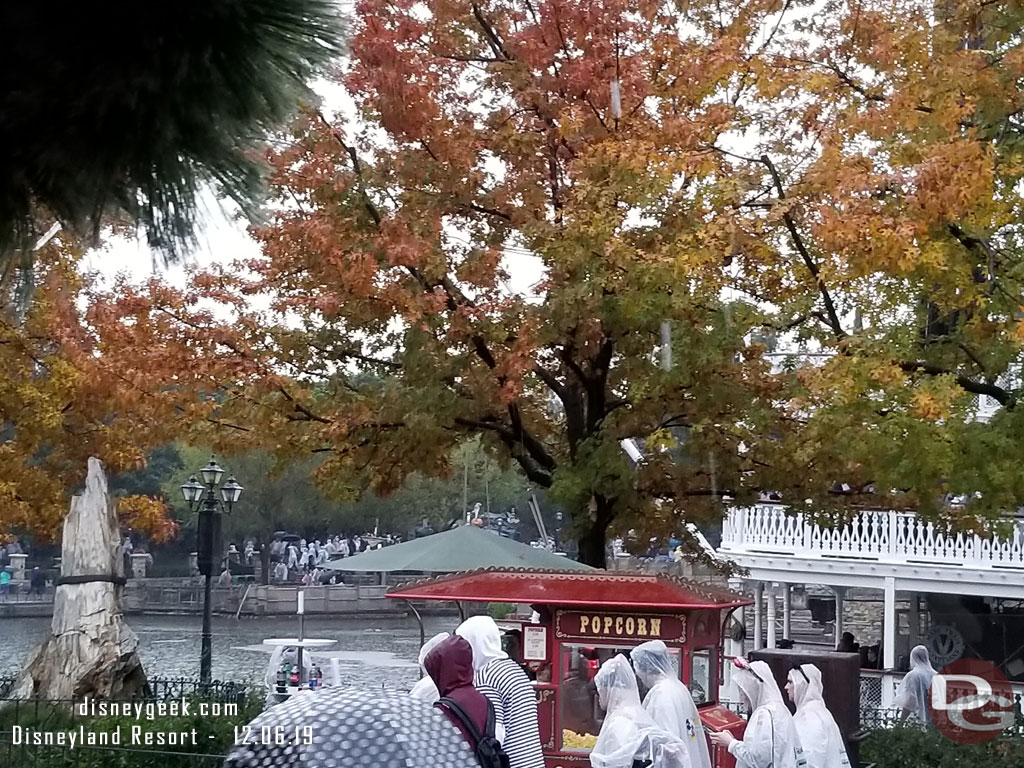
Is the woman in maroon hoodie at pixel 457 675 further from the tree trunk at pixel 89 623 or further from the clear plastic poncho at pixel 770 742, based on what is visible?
the tree trunk at pixel 89 623

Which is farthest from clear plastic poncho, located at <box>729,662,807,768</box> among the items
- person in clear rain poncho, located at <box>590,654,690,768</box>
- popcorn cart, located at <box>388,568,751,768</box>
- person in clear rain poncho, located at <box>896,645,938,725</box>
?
person in clear rain poncho, located at <box>896,645,938,725</box>

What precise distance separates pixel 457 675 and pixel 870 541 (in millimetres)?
16667

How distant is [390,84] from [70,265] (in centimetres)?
356

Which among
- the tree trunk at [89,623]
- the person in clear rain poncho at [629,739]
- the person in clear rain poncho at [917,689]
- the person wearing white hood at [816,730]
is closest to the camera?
the person in clear rain poncho at [629,739]

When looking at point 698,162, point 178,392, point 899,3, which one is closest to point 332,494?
point 178,392

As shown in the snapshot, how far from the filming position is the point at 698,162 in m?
10.5

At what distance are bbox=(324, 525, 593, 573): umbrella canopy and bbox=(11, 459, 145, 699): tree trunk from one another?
2.43 metres

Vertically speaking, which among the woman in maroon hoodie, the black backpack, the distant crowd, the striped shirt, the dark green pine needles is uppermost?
the dark green pine needles

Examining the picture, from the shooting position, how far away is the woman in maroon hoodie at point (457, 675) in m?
4.49

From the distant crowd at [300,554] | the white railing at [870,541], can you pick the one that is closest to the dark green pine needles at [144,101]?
the white railing at [870,541]

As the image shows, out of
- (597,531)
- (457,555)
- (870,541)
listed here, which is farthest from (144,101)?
(870,541)

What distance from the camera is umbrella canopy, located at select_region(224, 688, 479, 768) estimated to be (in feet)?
6.55

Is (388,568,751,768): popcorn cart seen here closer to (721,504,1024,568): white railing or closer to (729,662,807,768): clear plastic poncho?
(729,662,807,768): clear plastic poncho

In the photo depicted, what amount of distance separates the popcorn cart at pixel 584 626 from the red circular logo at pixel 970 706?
353 cm
